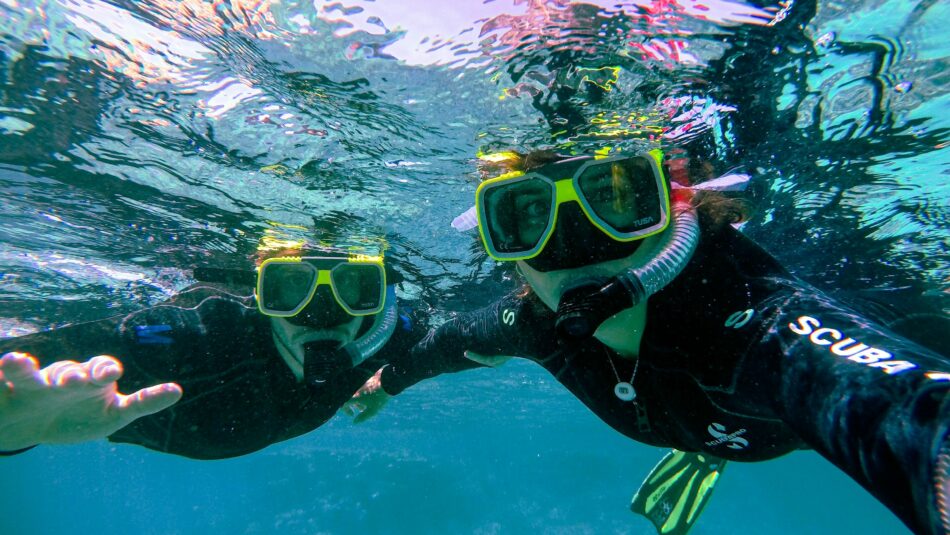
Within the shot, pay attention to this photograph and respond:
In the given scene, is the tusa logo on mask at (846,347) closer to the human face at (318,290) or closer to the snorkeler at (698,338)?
the snorkeler at (698,338)

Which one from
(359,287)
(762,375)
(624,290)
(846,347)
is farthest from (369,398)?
(846,347)

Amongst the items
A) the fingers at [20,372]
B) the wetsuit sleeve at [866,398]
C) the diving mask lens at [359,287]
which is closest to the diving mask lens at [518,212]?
the wetsuit sleeve at [866,398]

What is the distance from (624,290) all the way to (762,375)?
0.83 meters

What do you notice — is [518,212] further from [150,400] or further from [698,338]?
[150,400]

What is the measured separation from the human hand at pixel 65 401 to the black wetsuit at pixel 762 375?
299 centimetres

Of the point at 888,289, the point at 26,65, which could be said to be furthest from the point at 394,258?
the point at 888,289

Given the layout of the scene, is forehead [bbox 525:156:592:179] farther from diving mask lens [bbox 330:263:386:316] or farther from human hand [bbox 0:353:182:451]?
diving mask lens [bbox 330:263:386:316]

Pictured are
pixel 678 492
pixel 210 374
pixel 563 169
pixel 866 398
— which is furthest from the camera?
pixel 678 492

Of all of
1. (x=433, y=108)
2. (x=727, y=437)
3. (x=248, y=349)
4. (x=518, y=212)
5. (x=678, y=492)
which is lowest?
(x=678, y=492)

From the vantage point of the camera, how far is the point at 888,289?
10.3 m

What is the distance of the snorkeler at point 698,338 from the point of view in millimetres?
1591

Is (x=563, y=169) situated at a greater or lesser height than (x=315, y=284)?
greater

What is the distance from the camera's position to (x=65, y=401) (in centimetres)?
291

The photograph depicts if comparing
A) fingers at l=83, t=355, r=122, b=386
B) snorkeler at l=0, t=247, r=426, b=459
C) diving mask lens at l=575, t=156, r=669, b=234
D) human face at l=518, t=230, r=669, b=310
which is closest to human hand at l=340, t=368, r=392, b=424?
snorkeler at l=0, t=247, r=426, b=459
